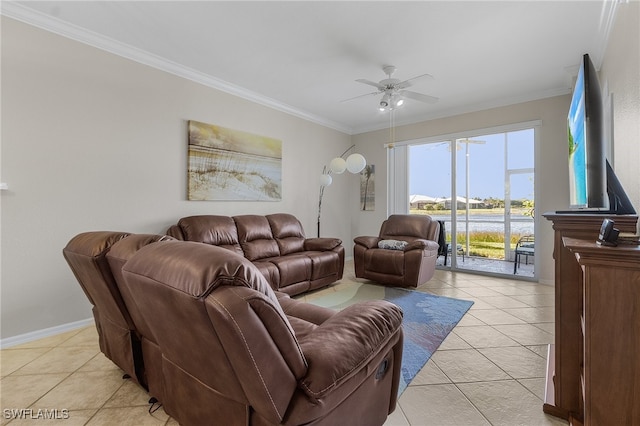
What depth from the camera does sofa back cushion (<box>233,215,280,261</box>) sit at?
143 inches

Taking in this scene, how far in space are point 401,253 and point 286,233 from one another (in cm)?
164

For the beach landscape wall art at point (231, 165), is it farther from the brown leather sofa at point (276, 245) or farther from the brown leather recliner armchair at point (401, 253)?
the brown leather recliner armchair at point (401, 253)

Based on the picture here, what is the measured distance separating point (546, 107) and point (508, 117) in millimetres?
463

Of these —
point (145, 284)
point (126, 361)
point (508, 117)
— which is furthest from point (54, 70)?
point (508, 117)

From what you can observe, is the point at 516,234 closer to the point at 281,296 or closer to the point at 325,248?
the point at 325,248

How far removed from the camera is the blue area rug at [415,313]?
6.98 feet

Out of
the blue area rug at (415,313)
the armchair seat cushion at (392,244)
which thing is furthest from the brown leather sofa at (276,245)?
the armchair seat cushion at (392,244)

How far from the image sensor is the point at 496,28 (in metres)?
2.67

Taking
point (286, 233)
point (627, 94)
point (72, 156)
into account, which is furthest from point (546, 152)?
point (72, 156)

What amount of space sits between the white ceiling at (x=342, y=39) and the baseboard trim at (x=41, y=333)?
262cm

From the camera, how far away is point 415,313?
9.80 feet

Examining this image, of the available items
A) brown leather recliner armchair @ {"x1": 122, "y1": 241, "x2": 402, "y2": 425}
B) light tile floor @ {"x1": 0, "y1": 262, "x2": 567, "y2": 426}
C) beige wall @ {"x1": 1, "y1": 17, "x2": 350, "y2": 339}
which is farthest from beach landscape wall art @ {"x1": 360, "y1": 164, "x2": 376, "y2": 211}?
brown leather recliner armchair @ {"x1": 122, "y1": 241, "x2": 402, "y2": 425}

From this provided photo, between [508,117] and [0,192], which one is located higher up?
[508,117]

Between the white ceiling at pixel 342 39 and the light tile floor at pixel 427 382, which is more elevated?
the white ceiling at pixel 342 39
